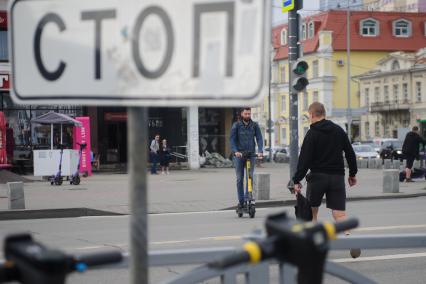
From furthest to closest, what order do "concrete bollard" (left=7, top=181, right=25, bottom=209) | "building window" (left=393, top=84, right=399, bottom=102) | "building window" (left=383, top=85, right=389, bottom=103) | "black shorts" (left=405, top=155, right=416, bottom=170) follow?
"building window" (left=383, top=85, right=389, bottom=103) < "building window" (left=393, top=84, right=399, bottom=102) < "black shorts" (left=405, top=155, right=416, bottom=170) < "concrete bollard" (left=7, top=181, right=25, bottom=209)

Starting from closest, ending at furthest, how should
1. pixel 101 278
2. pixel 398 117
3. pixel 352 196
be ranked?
pixel 101 278 → pixel 352 196 → pixel 398 117

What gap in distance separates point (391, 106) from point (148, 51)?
78.9 m

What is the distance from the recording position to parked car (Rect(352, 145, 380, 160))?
176ft

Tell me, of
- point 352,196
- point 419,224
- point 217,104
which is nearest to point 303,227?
point 217,104

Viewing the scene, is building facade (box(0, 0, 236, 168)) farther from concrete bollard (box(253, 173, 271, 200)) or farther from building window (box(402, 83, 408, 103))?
building window (box(402, 83, 408, 103))

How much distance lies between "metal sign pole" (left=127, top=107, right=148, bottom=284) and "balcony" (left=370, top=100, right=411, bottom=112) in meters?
76.9

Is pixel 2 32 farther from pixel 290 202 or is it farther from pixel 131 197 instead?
pixel 131 197

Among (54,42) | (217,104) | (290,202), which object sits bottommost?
(290,202)

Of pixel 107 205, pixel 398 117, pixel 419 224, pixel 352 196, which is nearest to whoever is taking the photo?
pixel 419 224

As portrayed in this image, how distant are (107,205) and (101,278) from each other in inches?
353

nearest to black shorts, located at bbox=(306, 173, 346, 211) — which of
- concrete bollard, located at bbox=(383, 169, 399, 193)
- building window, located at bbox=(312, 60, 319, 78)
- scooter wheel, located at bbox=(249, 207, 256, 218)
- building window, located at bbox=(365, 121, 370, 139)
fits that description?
scooter wheel, located at bbox=(249, 207, 256, 218)

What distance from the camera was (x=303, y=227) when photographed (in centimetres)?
261

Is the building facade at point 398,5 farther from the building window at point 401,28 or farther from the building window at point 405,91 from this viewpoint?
the building window at point 405,91

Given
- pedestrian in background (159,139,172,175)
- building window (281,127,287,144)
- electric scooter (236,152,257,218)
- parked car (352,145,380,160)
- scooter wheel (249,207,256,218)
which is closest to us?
electric scooter (236,152,257,218)
